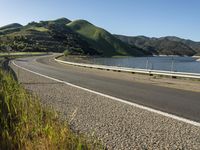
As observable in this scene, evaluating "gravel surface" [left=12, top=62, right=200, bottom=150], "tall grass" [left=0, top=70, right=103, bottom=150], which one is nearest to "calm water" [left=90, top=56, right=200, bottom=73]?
"gravel surface" [left=12, top=62, right=200, bottom=150]

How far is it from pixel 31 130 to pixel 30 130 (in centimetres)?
2

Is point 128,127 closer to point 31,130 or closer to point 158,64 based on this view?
point 31,130

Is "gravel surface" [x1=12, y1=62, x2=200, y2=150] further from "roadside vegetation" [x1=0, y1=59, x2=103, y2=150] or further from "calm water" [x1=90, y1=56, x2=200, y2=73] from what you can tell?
"calm water" [x1=90, y1=56, x2=200, y2=73]

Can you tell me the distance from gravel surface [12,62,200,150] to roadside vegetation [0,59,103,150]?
550mm

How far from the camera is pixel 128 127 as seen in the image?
23.7 ft

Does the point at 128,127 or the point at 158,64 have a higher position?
the point at 128,127

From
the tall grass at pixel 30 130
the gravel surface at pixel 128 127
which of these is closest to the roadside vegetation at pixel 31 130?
the tall grass at pixel 30 130

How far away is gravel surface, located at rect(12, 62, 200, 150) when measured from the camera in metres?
5.95

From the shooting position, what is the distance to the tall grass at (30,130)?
444cm

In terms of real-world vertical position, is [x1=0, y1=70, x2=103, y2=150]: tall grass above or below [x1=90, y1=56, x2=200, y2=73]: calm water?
above

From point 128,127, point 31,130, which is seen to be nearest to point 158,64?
point 128,127

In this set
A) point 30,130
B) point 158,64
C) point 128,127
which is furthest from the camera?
point 158,64

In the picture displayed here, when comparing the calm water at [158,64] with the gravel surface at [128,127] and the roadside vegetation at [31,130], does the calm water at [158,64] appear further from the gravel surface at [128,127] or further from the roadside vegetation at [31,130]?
the roadside vegetation at [31,130]

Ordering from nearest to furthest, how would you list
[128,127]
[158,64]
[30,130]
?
1. [30,130]
2. [128,127]
3. [158,64]
